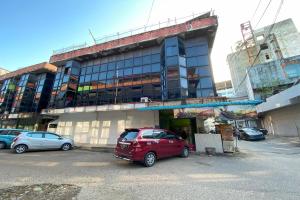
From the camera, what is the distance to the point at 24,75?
22859 mm

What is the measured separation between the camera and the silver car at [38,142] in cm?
1099

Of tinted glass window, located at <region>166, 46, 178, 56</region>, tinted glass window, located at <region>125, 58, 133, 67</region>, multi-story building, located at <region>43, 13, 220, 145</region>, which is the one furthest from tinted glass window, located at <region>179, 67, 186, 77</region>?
tinted glass window, located at <region>125, 58, 133, 67</region>

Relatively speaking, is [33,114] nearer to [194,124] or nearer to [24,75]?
[24,75]

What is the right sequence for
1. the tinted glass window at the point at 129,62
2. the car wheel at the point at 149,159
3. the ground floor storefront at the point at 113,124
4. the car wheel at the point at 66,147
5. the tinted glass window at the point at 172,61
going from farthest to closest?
1. the tinted glass window at the point at 129,62
2. the tinted glass window at the point at 172,61
3. the car wheel at the point at 66,147
4. the ground floor storefront at the point at 113,124
5. the car wheel at the point at 149,159

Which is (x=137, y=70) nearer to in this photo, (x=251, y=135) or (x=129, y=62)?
(x=129, y=62)

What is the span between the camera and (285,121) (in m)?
22.1

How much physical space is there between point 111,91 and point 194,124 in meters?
8.67

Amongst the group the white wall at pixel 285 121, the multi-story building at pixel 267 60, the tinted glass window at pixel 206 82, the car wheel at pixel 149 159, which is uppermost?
the multi-story building at pixel 267 60

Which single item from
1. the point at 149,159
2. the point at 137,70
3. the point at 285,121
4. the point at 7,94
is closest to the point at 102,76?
the point at 137,70

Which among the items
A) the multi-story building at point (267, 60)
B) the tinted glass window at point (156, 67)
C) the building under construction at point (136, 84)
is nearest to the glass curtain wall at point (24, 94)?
the building under construction at point (136, 84)

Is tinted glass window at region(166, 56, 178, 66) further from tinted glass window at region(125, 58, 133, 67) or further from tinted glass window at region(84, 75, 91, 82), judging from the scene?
tinted glass window at region(84, 75, 91, 82)

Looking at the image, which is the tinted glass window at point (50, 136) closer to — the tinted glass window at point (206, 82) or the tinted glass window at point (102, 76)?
the tinted glass window at point (102, 76)

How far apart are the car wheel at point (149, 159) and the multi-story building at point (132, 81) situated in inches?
184

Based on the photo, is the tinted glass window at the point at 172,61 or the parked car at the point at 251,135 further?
the parked car at the point at 251,135
